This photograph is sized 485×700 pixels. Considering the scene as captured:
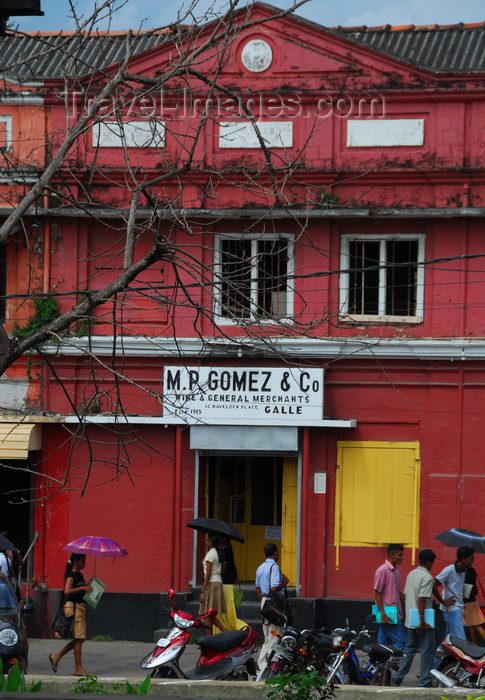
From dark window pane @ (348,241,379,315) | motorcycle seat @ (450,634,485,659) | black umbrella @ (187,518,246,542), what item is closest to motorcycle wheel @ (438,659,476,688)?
motorcycle seat @ (450,634,485,659)

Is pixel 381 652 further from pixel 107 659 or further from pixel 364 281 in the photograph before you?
pixel 364 281

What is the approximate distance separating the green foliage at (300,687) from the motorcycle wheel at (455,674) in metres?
2.78

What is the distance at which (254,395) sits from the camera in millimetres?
15859

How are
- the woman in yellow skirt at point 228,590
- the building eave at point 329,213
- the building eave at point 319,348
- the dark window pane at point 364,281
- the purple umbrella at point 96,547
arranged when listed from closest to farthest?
1. the purple umbrella at point 96,547
2. the woman in yellow skirt at point 228,590
3. the building eave at point 329,213
4. the building eave at point 319,348
5. the dark window pane at point 364,281

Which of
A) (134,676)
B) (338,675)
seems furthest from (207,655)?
(134,676)

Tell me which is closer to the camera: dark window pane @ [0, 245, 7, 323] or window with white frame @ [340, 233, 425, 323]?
window with white frame @ [340, 233, 425, 323]

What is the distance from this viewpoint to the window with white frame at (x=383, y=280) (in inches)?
631

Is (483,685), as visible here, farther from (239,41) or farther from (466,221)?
(239,41)

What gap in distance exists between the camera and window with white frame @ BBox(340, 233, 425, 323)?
16016 millimetres

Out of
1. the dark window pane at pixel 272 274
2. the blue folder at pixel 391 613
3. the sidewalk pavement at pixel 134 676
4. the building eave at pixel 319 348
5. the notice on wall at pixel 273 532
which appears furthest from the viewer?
the notice on wall at pixel 273 532

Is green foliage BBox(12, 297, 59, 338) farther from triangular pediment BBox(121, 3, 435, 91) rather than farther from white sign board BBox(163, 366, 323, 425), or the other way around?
triangular pediment BBox(121, 3, 435, 91)

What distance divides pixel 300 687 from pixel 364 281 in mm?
8818

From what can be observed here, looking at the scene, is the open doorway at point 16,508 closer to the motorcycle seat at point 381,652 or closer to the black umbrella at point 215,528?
the black umbrella at point 215,528

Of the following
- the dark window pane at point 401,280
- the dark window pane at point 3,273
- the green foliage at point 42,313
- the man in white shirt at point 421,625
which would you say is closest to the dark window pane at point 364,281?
the dark window pane at point 401,280
